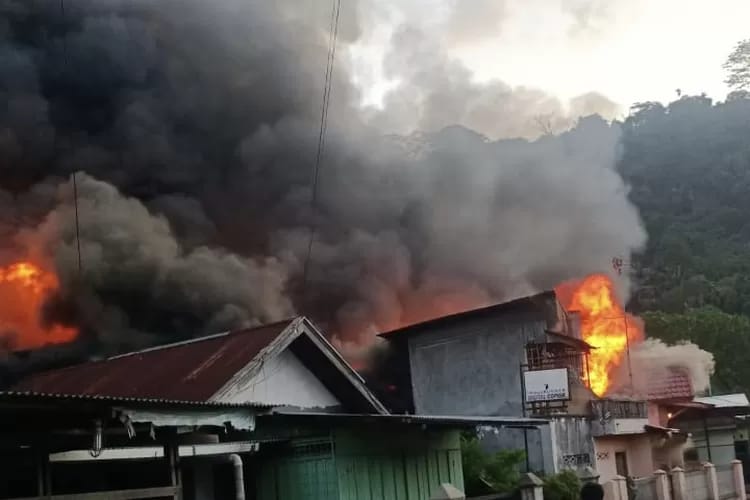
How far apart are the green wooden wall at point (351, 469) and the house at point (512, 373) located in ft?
33.6

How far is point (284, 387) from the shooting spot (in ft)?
58.9

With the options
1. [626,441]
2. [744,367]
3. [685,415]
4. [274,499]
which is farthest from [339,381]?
[744,367]

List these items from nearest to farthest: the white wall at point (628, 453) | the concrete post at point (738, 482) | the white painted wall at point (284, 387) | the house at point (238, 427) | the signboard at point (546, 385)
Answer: the house at point (238, 427) → the white painted wall at point (284, 387) → the signboard at point (546, 385) → the concrete post at point (738, 482) → the white wall at point (628, 453)

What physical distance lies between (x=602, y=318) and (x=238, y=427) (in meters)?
29.7

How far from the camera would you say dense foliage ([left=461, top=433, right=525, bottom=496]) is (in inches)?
858

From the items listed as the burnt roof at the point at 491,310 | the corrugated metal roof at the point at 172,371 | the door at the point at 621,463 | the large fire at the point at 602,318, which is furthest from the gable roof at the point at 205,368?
the large fire at the point at 602,318

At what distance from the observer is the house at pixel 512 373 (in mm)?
27750

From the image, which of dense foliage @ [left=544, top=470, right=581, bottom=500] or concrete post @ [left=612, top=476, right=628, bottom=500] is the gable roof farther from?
concrete post @ [left=612, top=476, right=628, bottom=500]

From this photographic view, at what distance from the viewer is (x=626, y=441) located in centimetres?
3269

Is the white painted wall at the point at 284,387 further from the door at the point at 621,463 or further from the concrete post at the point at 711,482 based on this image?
the door at the point at 621,463

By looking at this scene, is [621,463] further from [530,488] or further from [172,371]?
[172,371]

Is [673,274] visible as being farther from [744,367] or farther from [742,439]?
[742,439]

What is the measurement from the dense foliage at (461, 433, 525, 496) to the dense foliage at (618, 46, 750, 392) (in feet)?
103

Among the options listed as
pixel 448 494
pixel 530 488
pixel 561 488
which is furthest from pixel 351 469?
pixel 561 488
